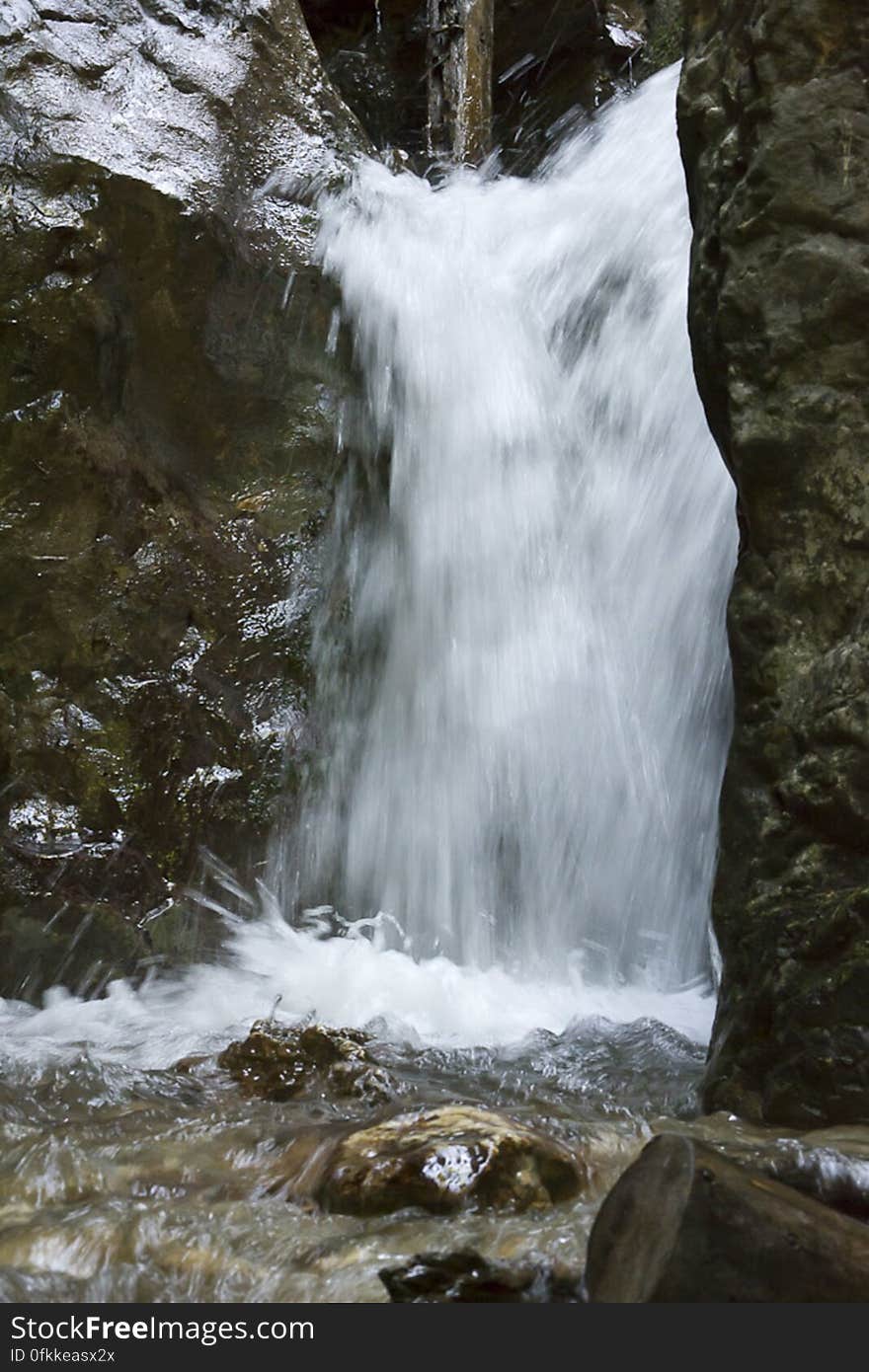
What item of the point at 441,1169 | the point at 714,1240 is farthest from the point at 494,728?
the point at 714,1240

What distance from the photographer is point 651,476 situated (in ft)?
15.9

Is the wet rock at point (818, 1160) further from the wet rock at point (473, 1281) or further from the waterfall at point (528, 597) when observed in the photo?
the waterfall at point (528, 597)

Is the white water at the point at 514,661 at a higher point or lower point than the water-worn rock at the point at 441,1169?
higher

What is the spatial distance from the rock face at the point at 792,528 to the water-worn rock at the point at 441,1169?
0.63 meters

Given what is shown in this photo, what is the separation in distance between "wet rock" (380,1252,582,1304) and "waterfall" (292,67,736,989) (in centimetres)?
232

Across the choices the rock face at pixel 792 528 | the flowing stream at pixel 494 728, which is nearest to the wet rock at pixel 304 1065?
the flowing stream at pixel 494 728

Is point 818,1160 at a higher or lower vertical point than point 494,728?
lower

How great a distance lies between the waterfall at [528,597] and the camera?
14.6 feet

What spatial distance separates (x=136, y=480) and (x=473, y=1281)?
11.7 ft

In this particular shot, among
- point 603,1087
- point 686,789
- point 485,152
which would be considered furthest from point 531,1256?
point 485,152

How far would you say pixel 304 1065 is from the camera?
3.18 metres

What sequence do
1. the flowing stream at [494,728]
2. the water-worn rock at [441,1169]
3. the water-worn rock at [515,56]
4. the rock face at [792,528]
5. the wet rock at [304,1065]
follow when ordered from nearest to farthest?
the water-worn rock at [441,1169] → the rock face at [792,528] → the wet rock at [304,1065] → the flowing stream at [494,728] → the water-worn rock at [515,56]

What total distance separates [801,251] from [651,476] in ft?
6.38

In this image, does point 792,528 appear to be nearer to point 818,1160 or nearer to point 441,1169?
point 818,1160
